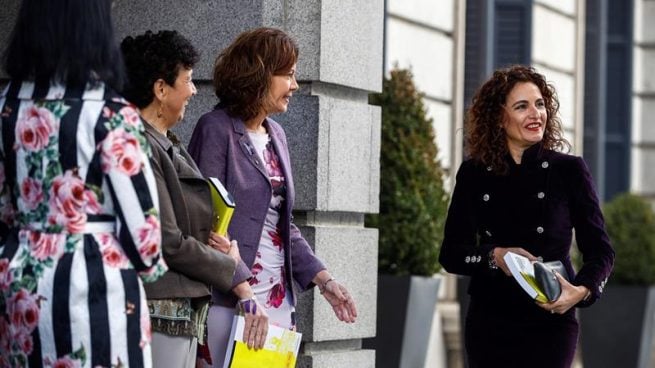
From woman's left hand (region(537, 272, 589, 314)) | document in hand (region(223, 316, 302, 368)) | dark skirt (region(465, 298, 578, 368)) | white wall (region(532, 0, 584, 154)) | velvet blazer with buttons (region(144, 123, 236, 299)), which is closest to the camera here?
velvet blazer with buttons (region(144, 123, 236, 299))

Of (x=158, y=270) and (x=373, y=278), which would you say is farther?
(x=373, y=278)

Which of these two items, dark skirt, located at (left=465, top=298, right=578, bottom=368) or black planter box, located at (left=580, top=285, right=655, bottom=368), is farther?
black planter box, located at (left=580, top=285, right=655, bottom=368)

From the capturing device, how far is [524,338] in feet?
20.4

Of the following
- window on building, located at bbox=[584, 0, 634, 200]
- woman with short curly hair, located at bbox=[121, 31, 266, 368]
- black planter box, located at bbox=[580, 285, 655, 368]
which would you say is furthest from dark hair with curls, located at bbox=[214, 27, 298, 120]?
window on building, located at bbox=[584, 0, 634, 200]

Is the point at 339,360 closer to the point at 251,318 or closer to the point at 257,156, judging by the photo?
the point at 257,156

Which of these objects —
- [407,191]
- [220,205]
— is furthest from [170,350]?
[407,191]

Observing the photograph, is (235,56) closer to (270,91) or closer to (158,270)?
(270,91)

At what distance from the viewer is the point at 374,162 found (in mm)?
7660

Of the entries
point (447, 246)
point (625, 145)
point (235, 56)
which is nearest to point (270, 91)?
point (235, 56)

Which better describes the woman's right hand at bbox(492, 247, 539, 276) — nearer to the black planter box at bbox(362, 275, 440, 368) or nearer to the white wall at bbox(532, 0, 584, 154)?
the black planter box at bbox(362, 275, 440, 368)

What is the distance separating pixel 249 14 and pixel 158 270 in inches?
109

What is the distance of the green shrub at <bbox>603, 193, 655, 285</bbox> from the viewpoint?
45.9 feet

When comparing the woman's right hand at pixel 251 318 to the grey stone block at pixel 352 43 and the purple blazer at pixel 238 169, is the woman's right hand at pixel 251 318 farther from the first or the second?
the grey stone block at pixel 352 43

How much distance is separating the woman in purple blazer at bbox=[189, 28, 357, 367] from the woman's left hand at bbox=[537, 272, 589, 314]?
726 mm
